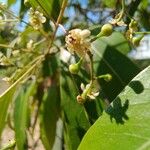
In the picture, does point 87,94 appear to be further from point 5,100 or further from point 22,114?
point 22,114

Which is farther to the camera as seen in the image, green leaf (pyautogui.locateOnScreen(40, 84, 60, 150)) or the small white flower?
green leaf (pyautogui.locateOnScreen(40, 84, 60, 150))

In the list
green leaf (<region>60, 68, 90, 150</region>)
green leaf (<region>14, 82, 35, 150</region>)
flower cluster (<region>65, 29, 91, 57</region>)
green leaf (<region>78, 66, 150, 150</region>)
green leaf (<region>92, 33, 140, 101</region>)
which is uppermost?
flower cluster (<region>65, 29, 91, 57</region>)

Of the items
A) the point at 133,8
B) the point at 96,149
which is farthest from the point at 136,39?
the point at 133,8

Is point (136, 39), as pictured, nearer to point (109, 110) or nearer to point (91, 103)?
point (109, 110)

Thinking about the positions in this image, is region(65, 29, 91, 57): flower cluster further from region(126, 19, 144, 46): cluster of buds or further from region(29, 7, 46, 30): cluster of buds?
region(29, 7, 46, 30): cluster of buds

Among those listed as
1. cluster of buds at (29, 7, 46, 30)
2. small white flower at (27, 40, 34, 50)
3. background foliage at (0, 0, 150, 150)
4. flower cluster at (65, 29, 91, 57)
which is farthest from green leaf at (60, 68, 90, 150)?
flower cluster at (65, 29, 91, 57)

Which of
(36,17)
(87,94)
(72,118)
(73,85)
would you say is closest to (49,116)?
(73,85)

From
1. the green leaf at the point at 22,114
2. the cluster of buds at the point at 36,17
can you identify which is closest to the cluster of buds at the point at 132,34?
the cluster of buds at the point at 36,17

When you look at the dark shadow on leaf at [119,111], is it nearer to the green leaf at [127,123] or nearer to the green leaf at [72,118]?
the green leaf at [127,123]
